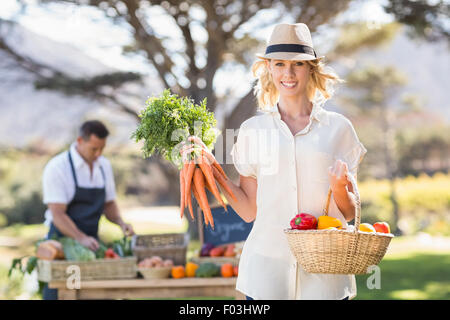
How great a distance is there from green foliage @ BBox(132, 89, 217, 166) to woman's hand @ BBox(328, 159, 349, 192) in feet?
1.70

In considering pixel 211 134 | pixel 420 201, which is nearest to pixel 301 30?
pixel 211 134

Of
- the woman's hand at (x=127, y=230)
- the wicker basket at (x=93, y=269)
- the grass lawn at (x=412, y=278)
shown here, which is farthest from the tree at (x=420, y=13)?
the wicker basket at (x=93, y=269)

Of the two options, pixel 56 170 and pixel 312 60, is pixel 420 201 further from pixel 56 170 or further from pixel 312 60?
pixel 312 60

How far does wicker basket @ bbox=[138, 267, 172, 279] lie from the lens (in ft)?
11.8

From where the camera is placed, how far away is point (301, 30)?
6.88ft

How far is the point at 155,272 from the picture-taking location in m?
3.59

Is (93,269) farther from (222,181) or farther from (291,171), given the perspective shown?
(291,171)

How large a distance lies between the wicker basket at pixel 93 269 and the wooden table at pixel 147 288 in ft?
0.14

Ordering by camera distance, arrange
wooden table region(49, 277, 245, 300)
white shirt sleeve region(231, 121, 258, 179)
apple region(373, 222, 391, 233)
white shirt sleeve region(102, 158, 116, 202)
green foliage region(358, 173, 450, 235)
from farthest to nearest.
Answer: green foliage region(358, 173, 450, 235) < white shirt sleeve region(102, 158, 116, 202) < wooden table region(49, 277, 245, 300) < white shirt sleeve region(231, 121, 258, 179) < apple region(373, 222, 391, 233)

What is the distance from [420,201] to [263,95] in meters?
15.2

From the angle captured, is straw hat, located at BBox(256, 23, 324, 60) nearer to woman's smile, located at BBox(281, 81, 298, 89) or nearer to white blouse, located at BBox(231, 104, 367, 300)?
woman's smile, located at BBox(281, 81, 298, 89)

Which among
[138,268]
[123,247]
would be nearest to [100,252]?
[123,247]

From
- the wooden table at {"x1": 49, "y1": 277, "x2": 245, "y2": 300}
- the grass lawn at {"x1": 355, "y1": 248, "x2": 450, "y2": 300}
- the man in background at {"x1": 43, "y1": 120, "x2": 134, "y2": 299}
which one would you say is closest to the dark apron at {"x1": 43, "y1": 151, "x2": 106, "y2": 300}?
the man in background at {"x1": 43, "y1": 120, "x2": 134, "y2": 299}

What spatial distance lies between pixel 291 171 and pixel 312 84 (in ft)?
1.23
